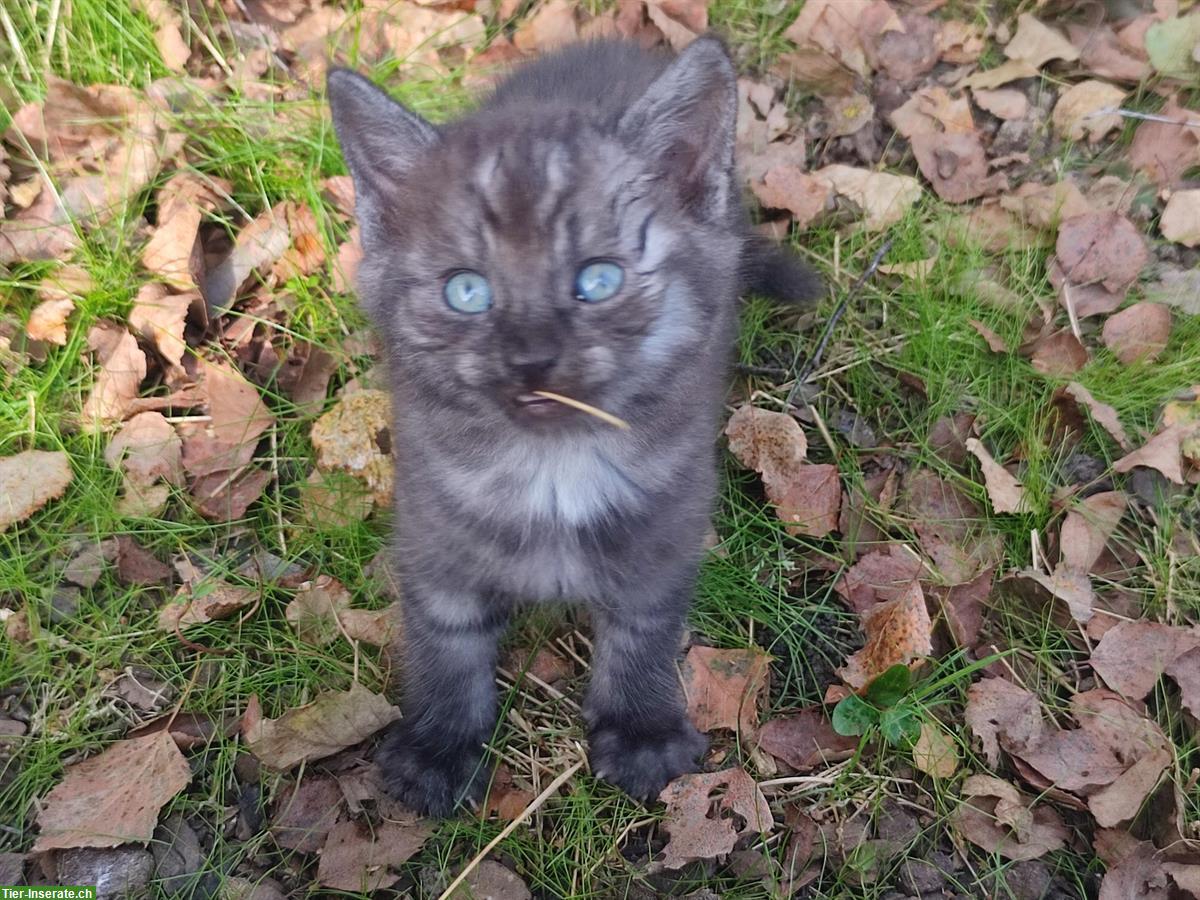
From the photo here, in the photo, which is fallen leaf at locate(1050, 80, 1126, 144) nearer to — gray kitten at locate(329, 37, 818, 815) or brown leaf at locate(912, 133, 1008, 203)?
brown leaf at locate(912, 133, 1008, 203)

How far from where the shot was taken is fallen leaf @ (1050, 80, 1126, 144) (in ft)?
9.44

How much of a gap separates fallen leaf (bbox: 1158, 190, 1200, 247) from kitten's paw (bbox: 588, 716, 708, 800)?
193cm

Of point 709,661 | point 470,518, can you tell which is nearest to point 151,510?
point 470,518

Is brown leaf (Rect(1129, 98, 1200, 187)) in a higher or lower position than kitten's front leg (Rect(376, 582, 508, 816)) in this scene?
higher

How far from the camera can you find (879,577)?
2.20 meters

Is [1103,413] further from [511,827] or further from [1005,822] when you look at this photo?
[511,827]

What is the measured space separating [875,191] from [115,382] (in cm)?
210

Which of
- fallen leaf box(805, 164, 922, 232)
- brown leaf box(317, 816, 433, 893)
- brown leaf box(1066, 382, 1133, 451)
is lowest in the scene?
brown leaf box(317, 816, 433, 893)

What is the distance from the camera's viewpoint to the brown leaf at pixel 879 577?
218 cm

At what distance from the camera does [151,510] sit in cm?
228

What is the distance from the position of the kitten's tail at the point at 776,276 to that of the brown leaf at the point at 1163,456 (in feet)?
2.70

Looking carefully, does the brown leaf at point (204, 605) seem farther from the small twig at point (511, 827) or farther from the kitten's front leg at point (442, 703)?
the small twig at point (511, 827)

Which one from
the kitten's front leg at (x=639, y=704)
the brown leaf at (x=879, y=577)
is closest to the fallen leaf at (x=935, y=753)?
the brown leaf at (x=879, y=577)

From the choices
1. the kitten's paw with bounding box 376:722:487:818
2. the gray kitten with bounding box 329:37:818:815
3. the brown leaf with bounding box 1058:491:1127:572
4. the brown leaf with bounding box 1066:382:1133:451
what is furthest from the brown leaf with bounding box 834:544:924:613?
the kitten's paw with bounding box 376:722:487:818
